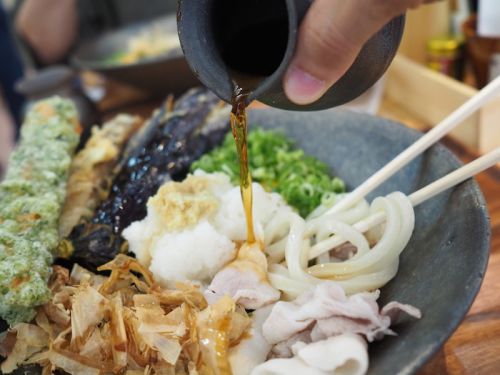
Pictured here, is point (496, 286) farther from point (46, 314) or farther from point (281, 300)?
point (46, 314)

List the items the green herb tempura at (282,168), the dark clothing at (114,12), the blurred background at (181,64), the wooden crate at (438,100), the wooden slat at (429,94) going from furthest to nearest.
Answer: the dark clothing at (114,12)
the blurred background at (181,64)
the wooden slat at (429,94)
the wooden crate at (438,100)
the green herb tempura at (282,168)

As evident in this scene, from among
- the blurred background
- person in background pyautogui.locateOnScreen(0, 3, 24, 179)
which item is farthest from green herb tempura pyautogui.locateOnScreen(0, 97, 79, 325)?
person in background pyautogui.locateOnScreen(0, 3, 24, 179)

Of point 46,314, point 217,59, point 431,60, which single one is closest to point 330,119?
point 217,59

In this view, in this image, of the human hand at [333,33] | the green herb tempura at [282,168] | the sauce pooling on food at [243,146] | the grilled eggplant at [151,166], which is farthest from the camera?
the green herb tempura at [282,168]

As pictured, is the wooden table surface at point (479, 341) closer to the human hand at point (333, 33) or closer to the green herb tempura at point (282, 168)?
the green herb tempura at point (282, 168)

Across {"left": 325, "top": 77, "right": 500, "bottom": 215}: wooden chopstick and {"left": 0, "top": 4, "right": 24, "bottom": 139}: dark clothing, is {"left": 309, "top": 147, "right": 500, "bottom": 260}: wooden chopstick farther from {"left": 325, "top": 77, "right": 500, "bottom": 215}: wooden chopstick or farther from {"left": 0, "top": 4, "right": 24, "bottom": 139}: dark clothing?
{"left": 0, "top": 4, "right": 24, "bottom": 139}: dark clothing

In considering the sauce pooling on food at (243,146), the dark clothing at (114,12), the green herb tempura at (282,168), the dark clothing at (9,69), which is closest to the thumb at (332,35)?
the sauce pooling on food at (243,146)
